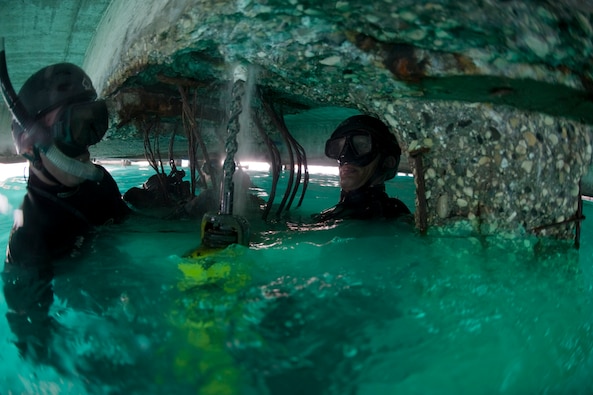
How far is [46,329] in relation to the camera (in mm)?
1769

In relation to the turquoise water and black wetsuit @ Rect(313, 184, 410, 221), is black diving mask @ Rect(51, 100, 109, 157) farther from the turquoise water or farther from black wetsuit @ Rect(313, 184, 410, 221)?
black wetsuit @ Rect(313, 184, 410, 221)

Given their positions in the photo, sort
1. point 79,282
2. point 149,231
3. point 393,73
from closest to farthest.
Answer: point 393,73, point 79,282, point 149,231

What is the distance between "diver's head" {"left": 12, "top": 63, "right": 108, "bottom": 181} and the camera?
2185 millimetres

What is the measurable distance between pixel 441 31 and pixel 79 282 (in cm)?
219

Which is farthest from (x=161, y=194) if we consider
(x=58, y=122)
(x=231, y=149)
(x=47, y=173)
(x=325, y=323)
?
(x=325, y=323)

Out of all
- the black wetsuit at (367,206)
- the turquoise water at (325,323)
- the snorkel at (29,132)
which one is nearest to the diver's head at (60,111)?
the snorkel at (29,132)

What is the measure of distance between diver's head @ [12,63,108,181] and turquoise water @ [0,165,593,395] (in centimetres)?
64

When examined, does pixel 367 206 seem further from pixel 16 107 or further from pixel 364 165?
pixel 16 107

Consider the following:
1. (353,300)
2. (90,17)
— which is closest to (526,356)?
(353,300)

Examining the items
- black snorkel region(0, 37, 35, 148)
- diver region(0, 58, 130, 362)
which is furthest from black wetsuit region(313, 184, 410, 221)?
black snorkel region(0, 37, 35, 148)

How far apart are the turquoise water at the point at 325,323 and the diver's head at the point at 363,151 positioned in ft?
4.06

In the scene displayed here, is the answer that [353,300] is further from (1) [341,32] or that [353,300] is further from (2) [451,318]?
(1) [341,32]

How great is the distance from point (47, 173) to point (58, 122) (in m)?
0.32

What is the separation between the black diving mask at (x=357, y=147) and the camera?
11.1 ft
